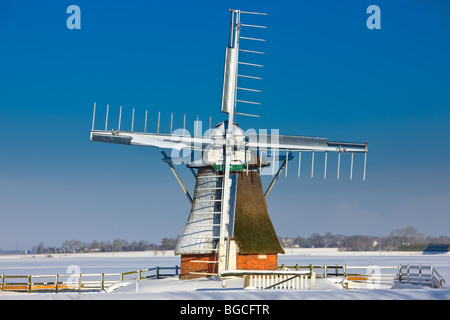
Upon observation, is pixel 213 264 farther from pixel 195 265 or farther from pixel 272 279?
pixel 272 279

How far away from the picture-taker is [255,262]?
2636cm

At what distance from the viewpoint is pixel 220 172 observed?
27094 mm

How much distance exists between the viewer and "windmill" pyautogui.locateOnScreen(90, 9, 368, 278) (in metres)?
26.3

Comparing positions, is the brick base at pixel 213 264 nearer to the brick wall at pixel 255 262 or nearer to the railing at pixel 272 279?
the brick wall at pixel 255 262

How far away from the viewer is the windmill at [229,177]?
1035 inches

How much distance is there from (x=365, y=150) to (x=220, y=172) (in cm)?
722

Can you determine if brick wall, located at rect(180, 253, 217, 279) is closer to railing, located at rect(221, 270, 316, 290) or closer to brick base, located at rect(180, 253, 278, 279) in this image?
brick base, located at rect(180, 253, 278, 279)

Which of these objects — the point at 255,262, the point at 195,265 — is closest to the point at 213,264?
the point at 195,265

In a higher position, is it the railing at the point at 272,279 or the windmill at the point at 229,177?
the windmill at the point at 229,177

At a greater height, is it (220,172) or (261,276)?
(220,172)

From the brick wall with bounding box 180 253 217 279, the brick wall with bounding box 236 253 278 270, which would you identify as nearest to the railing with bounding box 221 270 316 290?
the brick wall with bounding box 236 253 278 270

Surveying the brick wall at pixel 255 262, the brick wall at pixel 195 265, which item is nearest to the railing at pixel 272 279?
the brick wall at pixel 255 262
